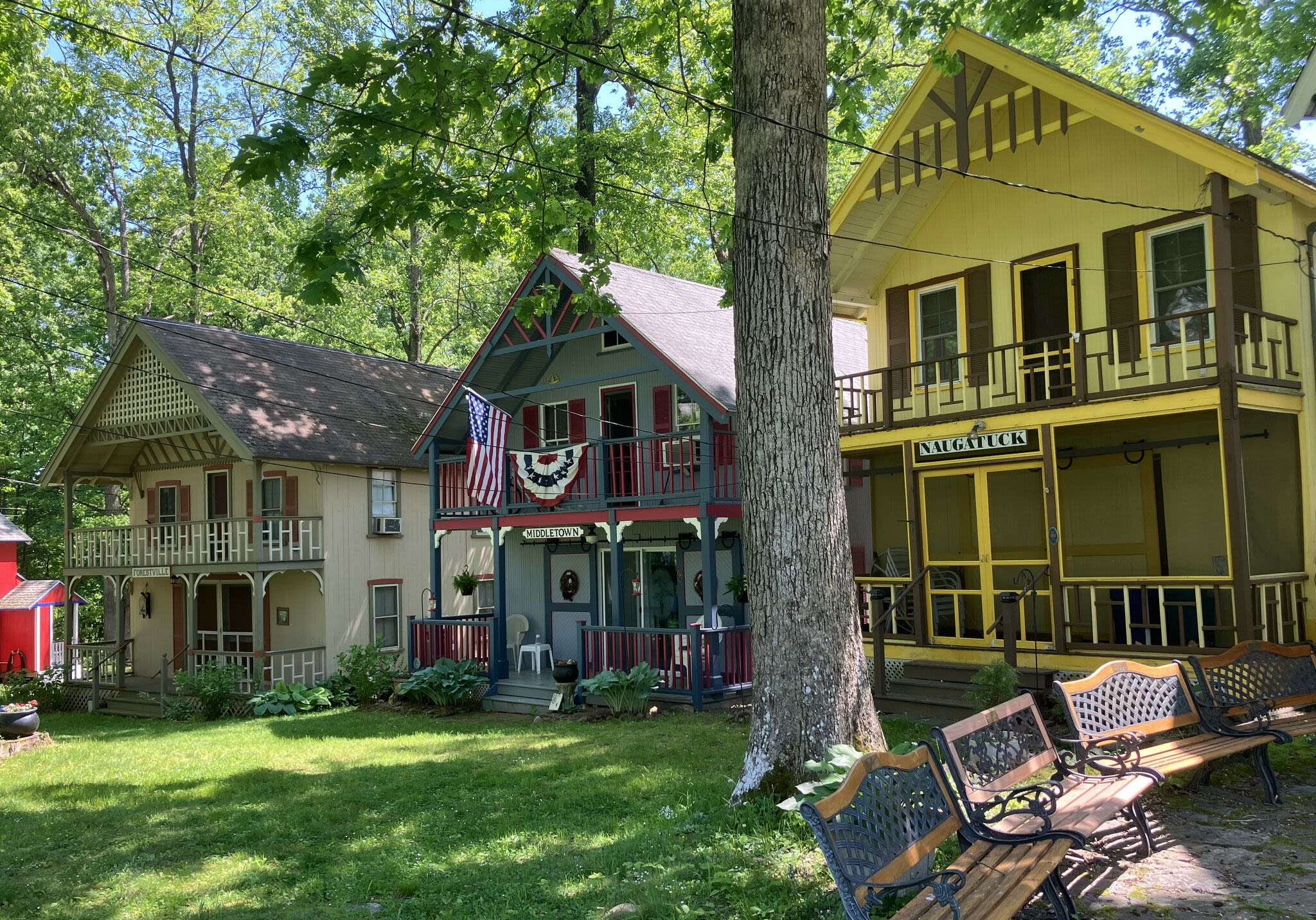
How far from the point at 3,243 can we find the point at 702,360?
77.8ft

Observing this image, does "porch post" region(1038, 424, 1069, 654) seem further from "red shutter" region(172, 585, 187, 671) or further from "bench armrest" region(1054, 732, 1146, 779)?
"red shutter" region(172, 585, 187, 671)

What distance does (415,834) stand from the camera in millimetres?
8375

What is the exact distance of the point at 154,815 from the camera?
9.62m

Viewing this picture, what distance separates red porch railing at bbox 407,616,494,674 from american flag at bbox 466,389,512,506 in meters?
2.59

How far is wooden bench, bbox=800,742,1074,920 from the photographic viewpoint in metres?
4.77

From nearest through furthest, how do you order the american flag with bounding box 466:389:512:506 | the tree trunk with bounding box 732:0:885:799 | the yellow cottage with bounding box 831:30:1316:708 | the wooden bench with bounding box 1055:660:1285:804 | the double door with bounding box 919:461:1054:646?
the wooden bench with bounding box 1055:660:1285:804 → the tree trunk with bounding box 732:0:885:799 → the yellow cottage with bounding box 831:30:1316:708 → the double door with bounding box 919:461:1054:646 → the american flag with bounding box 466:389:512:506

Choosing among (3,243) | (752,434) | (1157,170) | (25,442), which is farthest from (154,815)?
(25,442)

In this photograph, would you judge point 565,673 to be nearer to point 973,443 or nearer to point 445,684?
point 445,684

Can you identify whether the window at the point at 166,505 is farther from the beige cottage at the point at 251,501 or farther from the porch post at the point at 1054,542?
the porch post at the point at 1054,542

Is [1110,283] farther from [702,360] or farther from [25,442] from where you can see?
[25,442]

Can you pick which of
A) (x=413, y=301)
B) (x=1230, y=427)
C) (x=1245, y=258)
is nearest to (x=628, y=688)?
(x=1230, y=427)

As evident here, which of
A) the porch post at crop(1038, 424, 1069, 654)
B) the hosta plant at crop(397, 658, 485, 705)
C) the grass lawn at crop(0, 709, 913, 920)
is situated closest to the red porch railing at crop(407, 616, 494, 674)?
the hosta plant at crop(397, 658, 485, 705)

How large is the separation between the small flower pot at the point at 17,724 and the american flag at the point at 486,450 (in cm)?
770

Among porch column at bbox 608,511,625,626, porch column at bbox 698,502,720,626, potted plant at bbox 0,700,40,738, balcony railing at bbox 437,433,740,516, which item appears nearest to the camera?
potted plant at bbox 0,700,40,738
